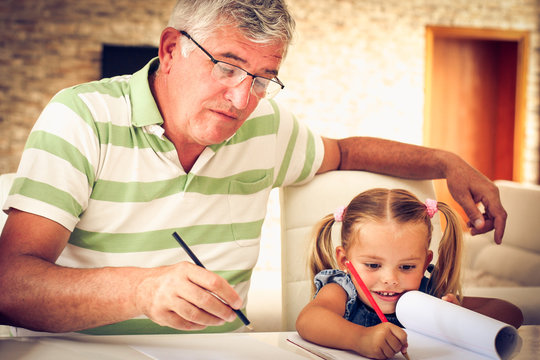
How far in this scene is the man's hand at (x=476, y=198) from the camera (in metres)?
1.03

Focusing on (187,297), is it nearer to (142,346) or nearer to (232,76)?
(142,346)

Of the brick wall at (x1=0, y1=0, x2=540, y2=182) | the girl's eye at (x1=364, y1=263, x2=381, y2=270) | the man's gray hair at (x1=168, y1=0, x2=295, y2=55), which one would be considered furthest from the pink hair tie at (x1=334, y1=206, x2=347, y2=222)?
the brick wall at (x1=0, y1=0, x2=540, y2=182)

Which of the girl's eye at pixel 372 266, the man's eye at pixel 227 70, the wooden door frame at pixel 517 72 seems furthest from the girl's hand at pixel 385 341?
the wooden door frame at pixel 517 72

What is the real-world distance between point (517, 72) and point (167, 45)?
5185 millimetres

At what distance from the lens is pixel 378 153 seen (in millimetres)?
1238

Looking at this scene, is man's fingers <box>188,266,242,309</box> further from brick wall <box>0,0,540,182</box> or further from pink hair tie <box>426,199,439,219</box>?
brick wall <box>0,0,540,182</box>

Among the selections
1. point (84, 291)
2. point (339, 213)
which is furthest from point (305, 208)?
point (84, 291)

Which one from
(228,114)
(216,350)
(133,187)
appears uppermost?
(228,114)

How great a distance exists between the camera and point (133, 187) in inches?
39.3

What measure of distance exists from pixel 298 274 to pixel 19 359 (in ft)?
1.68

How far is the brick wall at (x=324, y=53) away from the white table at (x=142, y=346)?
4119mm

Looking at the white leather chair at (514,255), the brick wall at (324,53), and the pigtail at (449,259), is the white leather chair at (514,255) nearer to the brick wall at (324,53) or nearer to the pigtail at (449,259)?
the pigtail at (449,259)

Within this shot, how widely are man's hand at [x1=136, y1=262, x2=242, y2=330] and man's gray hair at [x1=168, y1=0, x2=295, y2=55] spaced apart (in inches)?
17.0

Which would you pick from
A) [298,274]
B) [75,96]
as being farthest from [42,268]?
[298,274]
